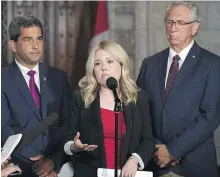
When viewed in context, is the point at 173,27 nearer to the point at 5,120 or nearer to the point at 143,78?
the point at 143,78

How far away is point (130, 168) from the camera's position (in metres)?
3.57

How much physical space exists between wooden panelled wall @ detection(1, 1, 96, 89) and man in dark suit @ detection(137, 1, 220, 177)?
61.5 inches

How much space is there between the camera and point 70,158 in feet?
13.5

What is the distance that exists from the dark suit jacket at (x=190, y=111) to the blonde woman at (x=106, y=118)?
200 mm

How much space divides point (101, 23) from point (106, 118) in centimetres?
182

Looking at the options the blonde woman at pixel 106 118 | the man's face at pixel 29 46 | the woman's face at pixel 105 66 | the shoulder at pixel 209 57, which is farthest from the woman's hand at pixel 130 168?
the man's face at pixel 29 46

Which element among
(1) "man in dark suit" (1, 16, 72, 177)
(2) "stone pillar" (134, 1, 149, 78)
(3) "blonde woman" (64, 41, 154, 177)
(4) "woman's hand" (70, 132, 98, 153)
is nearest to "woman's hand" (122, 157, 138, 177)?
(3) "blonde woman" (64, 41, 154, 177)

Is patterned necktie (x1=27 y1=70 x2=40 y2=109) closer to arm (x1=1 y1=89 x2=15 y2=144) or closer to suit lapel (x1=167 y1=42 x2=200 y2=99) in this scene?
arm (x1=1 y1=89 x2=15 y2=144)

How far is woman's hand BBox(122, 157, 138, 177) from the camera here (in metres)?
3.53

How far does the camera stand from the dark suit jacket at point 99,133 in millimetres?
3719

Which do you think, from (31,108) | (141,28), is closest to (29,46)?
(31,108)

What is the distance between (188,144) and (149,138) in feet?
0.93

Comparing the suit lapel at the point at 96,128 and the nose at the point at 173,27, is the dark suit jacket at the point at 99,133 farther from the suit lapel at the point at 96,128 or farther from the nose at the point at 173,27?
the nose at the point at 173,27

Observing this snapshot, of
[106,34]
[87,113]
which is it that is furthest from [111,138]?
[106,34]
